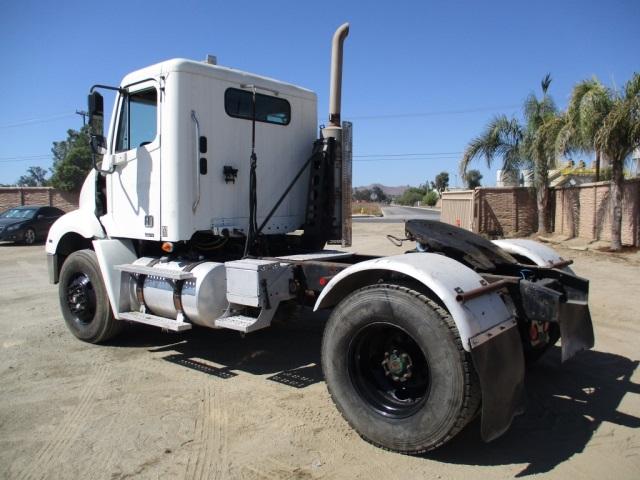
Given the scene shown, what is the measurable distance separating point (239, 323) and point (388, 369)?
59.2 inches

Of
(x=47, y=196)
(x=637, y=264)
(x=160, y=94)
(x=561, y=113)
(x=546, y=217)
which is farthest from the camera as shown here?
(x=47, y=196)

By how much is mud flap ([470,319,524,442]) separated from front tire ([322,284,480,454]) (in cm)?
10

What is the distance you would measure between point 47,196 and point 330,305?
104 feet

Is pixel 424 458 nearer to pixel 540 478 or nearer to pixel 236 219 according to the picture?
pixel 540 478

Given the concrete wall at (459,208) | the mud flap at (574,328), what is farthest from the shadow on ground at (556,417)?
the concrete wall at (459,208)

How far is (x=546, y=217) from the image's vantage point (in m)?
19.4

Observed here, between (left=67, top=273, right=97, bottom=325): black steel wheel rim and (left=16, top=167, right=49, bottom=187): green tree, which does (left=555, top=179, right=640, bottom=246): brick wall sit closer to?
(left=67, top=273, right=97, bottom=325): black steel wheel rim

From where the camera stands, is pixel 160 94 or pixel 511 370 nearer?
pixel 511 370

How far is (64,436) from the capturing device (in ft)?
12.5

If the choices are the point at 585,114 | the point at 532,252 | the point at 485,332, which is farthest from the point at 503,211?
the point at 485,332

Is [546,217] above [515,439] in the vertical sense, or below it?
above

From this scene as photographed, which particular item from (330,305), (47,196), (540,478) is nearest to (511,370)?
(540,478)

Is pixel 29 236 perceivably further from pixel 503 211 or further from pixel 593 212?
pixel 593 212

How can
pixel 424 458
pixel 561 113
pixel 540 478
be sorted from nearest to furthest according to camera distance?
1. pixel 540 478
2. pixel 424 458
3. pixel 561 113
